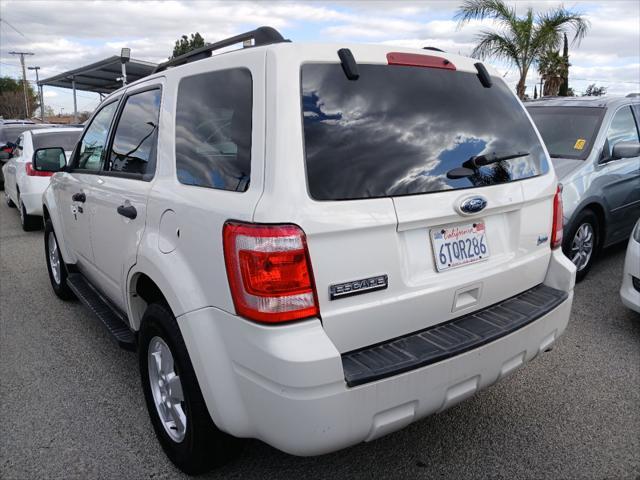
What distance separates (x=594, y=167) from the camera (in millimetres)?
5352

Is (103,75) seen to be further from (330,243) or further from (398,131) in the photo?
(330,243)

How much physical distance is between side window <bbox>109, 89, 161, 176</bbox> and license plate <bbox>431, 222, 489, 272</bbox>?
1482 mm

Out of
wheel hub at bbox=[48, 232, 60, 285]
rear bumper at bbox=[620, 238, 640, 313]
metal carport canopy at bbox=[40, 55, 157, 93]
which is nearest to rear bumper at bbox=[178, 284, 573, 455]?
rear bumper at bbox=[620, 238, 640, 313]

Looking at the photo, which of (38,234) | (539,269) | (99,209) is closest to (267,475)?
(539,269)

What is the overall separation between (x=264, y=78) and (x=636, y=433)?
266 cm

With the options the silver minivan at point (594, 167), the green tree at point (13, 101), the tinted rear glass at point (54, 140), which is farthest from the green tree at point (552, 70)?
the green tree at point (13, 101)

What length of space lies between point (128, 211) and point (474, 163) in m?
1.78

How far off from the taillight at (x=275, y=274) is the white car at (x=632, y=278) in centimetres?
317

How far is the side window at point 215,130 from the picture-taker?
7.10 feet

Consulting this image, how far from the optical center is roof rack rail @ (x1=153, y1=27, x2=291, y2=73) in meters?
2.33

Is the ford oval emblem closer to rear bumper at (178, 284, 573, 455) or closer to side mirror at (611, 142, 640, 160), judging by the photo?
rear bumper at (178, 284, 573, 455)

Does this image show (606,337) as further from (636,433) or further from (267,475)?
(267,475)

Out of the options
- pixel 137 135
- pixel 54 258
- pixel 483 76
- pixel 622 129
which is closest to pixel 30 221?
pixel 54 258

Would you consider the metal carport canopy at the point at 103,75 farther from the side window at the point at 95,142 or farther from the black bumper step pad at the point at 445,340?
the black bumper step pad at the point at 445,340
